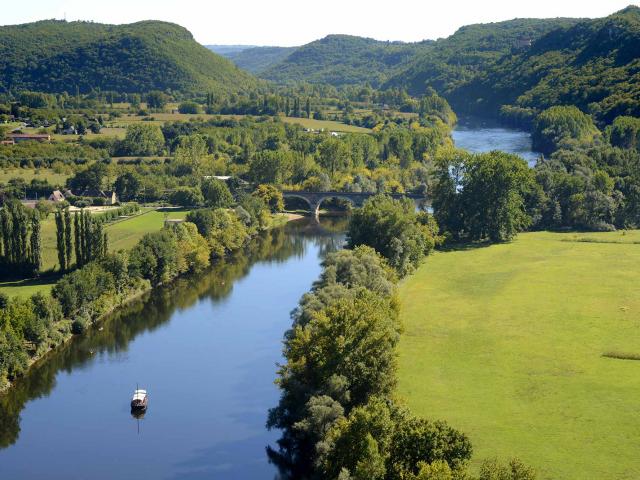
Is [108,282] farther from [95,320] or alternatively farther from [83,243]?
[83,243]

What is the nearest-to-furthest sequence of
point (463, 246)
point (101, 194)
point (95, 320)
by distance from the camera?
point (95, 320)
point (463, 246)
point (101, 194)

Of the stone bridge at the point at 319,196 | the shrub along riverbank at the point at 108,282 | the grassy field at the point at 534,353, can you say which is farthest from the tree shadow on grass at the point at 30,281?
the stone bridge at the point at 319,196

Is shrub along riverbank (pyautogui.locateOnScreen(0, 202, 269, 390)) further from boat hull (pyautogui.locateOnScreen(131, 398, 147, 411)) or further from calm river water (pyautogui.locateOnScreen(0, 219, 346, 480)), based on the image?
boat hull (pyautogui.locateOnScreen(131, 398, 147, 411))

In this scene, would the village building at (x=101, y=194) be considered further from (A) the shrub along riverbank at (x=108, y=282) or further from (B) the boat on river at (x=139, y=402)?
(B) the boat on river at (x=139, y=402)

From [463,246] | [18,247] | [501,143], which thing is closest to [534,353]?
[463,246]

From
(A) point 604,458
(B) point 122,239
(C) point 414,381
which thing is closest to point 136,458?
(C) point 414,381

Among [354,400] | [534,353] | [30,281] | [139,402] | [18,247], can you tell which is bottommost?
[139,402]

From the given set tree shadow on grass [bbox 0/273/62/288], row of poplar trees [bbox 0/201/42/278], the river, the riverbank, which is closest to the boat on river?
the riverbank
